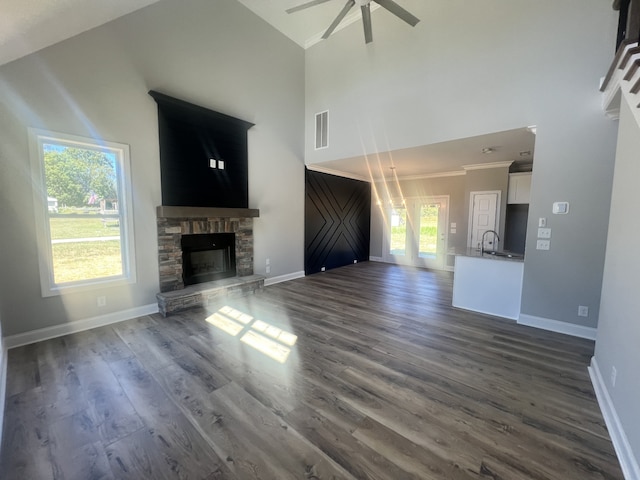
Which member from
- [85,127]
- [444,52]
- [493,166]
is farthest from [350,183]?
[85,127]

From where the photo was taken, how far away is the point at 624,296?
176cm

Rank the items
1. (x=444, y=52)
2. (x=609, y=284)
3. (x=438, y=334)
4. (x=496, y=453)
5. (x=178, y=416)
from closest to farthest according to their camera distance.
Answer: (x=496, y=453) < (x=178, y=416) < (x=609, y=284) < (x=438, y=334) < (x=444, y=52)

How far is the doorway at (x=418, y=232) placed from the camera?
283 inches

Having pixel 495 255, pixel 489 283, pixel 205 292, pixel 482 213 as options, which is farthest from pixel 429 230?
pixel 205 292

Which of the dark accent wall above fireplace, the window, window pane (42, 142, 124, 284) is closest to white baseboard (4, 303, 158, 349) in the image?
the window

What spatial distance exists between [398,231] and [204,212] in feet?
18.8

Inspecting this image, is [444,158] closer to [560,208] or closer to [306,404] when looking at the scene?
[560,208]

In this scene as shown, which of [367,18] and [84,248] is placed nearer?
[84,248]

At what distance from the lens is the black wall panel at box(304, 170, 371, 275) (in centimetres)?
637

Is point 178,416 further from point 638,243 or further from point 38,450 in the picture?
point 638,243

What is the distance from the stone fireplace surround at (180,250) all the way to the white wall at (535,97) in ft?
10.3

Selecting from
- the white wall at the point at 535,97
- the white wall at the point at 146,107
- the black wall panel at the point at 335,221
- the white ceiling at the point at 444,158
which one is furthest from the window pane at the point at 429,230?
the white wall at the point at 146,107

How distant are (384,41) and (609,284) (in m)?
4.65

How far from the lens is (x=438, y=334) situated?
3.17 meters
